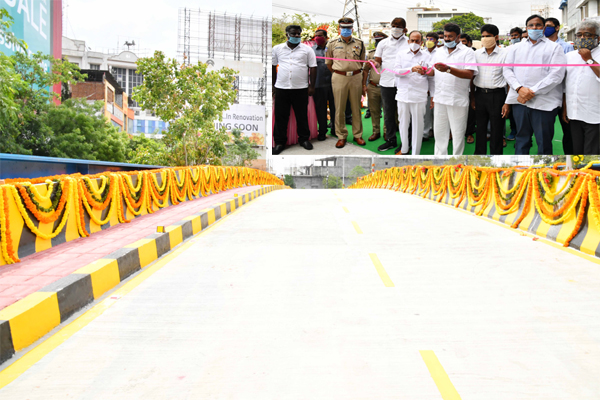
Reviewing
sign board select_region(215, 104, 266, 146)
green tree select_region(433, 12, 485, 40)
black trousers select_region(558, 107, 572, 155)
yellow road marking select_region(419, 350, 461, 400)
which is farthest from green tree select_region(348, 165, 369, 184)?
yellow road marking select_region(419, 350, 461, 400)

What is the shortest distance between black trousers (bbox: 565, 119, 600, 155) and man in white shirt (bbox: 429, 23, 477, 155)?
1.41m

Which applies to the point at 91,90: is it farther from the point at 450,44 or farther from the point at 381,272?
the point at 381,272

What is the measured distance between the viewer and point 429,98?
6969mm

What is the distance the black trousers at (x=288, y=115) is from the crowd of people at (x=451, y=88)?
0.04 feet

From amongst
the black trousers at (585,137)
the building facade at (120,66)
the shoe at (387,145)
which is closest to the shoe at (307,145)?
the shoe at (387,145)

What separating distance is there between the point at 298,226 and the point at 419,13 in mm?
4460

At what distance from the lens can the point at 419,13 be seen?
6.80 m

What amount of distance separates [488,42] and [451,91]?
2.69ft

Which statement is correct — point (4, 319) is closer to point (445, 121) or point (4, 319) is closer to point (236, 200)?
point (445, 121)

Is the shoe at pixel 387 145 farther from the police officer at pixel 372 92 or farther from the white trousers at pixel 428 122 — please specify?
the white trousers at pixel 428 122

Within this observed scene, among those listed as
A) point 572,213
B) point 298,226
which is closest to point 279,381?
point 572,213

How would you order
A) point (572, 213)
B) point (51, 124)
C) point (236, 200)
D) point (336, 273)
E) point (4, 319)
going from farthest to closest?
1. point (51, 124)
2. point (236, 200)
3. point (572, 213)
4. point (336, 273)
5. point (4, 319)

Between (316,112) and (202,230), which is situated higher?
(316,112)

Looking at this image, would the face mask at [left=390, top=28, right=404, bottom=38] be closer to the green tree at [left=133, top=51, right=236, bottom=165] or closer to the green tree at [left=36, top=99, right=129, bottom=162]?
the green tree at [left=133, top=51, right=236, bottom=165]
